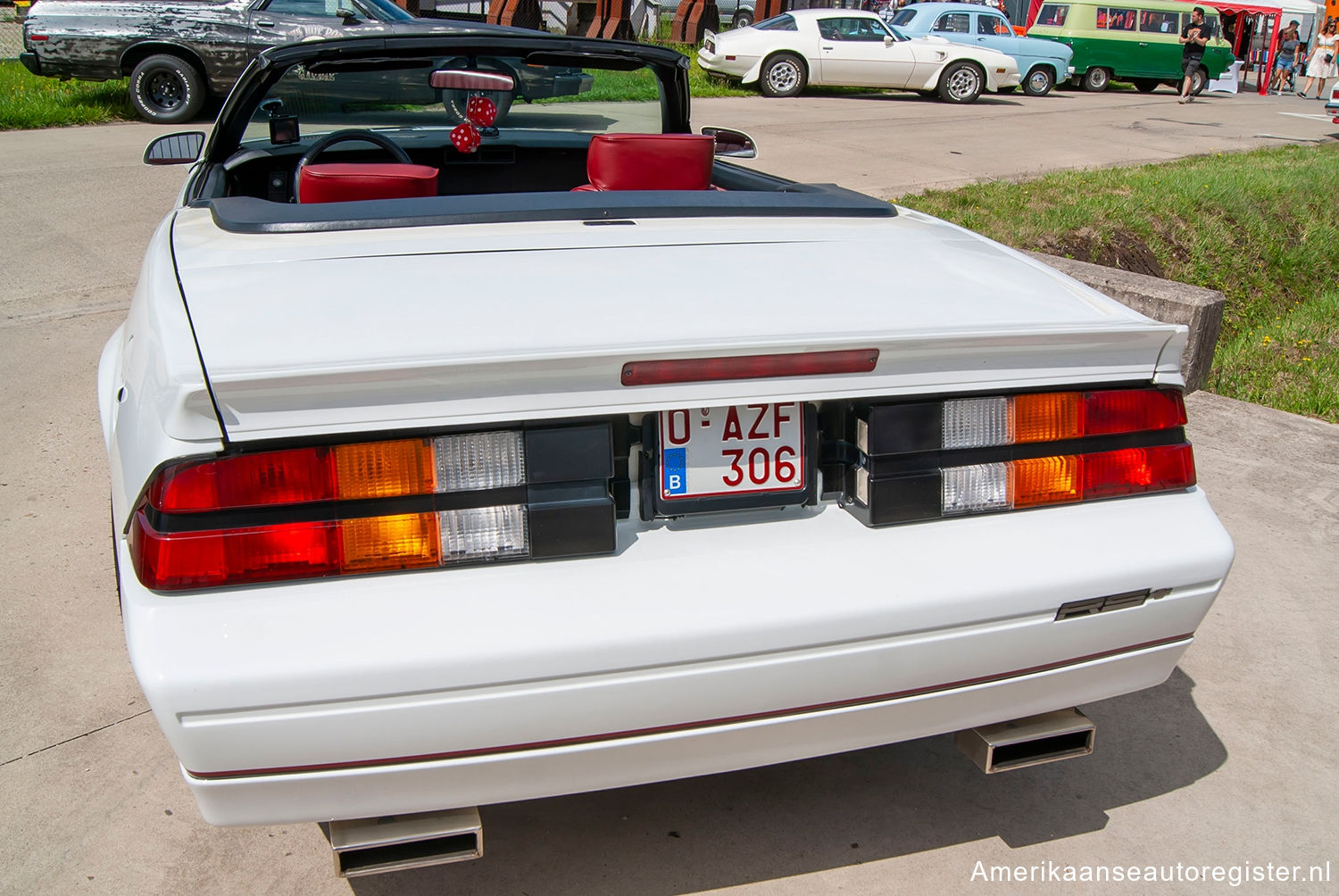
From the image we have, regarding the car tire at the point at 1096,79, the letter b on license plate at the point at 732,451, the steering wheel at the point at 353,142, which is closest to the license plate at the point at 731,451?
the letter b on license plate at the point at 732,451

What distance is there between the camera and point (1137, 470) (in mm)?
2217

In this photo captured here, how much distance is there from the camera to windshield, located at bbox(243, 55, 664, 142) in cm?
361

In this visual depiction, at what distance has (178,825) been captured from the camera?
7.97 ft

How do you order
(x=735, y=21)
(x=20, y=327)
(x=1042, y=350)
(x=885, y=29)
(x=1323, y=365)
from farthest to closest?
1. (x=735, y=21)
2. (x=885, y=29)
3. (x=1323, y=365)
4. (x=20, y=327)
5. (x=1042, y=350)

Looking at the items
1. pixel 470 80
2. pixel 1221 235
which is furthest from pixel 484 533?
pixel 1221 235

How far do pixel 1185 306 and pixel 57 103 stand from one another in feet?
38.4

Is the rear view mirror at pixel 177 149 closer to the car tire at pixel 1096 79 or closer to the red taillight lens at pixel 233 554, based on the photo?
the red taillight lens at pixel 233 554

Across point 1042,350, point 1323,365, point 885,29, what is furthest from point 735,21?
point 1042,350

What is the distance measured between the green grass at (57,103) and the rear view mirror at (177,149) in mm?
8873

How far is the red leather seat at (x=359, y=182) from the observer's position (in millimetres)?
3061

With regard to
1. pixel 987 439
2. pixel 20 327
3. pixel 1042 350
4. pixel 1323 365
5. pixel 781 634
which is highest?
pixel 1042 350

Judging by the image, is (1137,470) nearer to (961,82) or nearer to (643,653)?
(643,653)

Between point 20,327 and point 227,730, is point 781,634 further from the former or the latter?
point 20,327

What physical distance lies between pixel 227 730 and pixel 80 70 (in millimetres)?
11549
